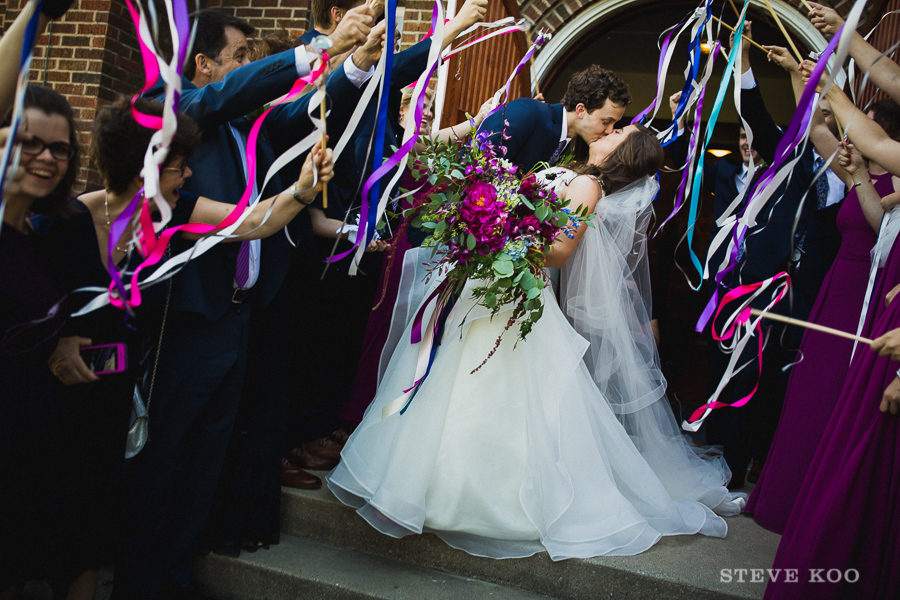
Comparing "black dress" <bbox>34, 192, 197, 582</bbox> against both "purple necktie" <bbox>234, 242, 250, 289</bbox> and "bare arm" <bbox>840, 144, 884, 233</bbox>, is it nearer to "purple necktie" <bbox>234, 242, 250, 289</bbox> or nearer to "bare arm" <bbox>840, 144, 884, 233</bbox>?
"purple necktie" <bbox>234, 242, 250, 289</bbox>

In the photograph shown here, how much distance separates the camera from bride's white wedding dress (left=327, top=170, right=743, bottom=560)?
2.30 metres

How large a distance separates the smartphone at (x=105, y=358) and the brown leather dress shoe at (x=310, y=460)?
1.18 m

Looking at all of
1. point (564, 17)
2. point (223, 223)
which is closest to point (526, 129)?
point (223, 223)

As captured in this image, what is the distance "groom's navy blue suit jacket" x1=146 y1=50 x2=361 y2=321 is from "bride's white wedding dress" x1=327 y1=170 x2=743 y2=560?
0.67m

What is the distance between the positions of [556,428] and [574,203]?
2.89 feet

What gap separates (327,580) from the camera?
2307mm

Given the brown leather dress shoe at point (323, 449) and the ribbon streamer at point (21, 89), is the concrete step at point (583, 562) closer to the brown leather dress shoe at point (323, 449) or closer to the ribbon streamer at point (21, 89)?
the brown leather dress shoe at point (323, 449)

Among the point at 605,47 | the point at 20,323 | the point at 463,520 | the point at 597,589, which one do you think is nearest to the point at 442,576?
the point at 463,520

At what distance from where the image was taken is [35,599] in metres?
2.34

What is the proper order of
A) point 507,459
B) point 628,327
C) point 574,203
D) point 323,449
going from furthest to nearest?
point 323,449
point 628,327
point 574,203
point 507,459

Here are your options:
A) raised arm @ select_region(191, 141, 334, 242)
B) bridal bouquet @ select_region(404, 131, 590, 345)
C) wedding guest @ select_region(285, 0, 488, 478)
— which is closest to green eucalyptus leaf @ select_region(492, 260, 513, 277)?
bridal bouquet @ select_region(404, 131, 590, 345)

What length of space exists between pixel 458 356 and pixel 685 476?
4.02 ft

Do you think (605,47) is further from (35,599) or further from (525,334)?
(35,599)

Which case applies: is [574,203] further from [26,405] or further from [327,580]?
[26,405]
